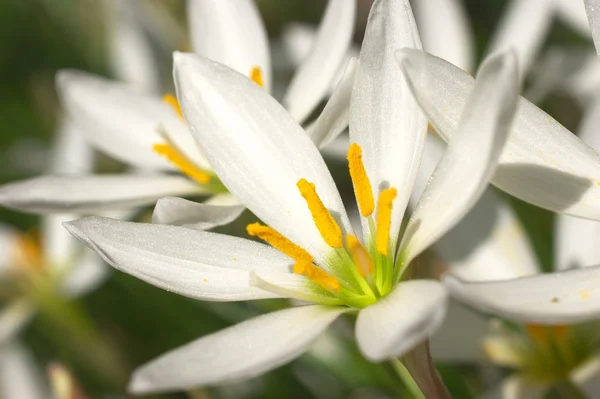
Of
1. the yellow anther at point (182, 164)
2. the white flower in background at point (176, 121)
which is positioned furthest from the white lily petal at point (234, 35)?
the yellow anther at point (182, 164)

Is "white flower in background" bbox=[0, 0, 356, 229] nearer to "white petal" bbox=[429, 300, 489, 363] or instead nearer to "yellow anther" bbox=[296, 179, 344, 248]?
"yellow anther" bbox=[296, 179, 344, 248]

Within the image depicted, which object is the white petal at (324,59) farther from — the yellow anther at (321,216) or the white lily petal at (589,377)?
the white lily petal at (589,377)

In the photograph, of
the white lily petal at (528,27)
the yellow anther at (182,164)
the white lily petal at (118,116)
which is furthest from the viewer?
the white lily petal at (528,27)

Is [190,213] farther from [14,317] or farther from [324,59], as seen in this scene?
[14,317]

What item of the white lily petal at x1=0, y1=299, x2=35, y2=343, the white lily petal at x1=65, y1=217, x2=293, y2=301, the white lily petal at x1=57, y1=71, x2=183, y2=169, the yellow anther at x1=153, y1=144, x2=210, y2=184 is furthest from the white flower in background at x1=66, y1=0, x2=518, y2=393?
the white lily petal at x1=0, y1=299, x2=35, y2=343

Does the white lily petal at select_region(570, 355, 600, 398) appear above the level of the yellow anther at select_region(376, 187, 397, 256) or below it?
below

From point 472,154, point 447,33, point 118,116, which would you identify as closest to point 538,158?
point 472,154

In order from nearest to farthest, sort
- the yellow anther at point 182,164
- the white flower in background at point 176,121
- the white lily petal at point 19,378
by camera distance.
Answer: the white flower in background at point 176,121
the yellow anther at point 182,164
the white lily petal at point 19,378
